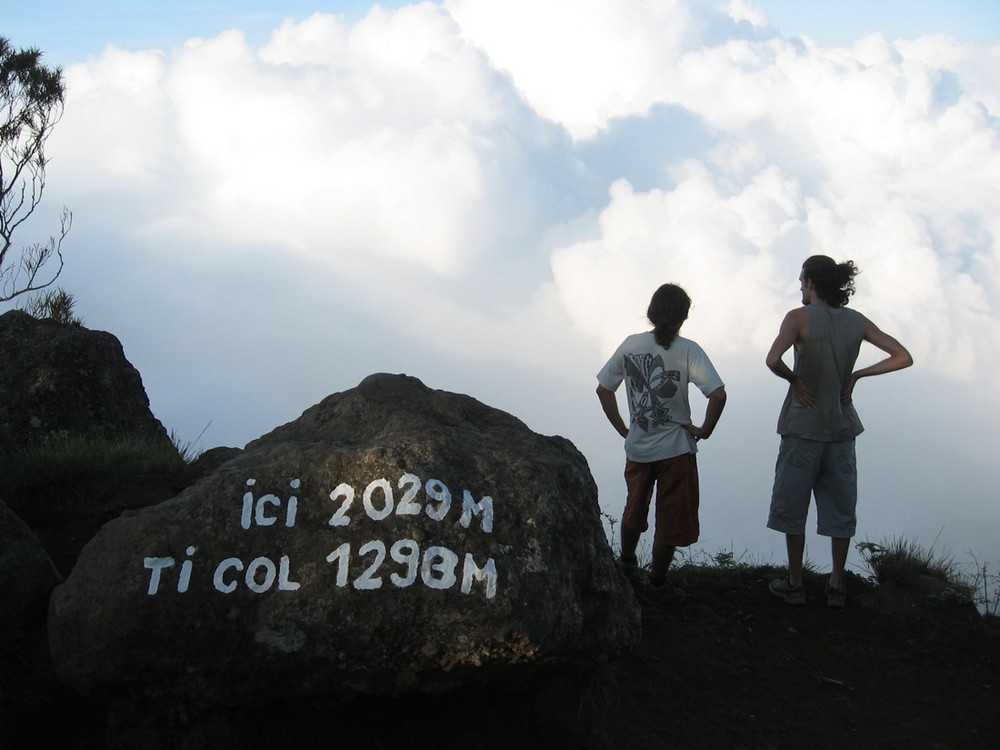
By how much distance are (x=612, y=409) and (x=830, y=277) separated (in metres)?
1.68

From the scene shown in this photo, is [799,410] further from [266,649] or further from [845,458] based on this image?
[266,649]

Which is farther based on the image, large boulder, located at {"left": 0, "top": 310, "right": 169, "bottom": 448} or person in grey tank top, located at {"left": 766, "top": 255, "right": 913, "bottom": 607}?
large boulder, located at {"left": 0, "top": 310, "right": 169, "bottom": 448}

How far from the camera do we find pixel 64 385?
8727 mm

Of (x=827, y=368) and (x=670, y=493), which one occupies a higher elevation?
(x=827, y=368)

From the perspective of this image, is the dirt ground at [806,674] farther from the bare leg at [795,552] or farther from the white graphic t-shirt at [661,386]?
the white graphic t-shirt at [661,386]

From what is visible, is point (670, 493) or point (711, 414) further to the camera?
point (670, 493)

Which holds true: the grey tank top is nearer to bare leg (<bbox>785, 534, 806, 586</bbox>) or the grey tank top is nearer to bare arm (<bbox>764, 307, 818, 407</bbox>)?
bare arm (<bbox>764, 307, 818, 407</bbox>)

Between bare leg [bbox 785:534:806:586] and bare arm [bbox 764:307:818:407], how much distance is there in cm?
92

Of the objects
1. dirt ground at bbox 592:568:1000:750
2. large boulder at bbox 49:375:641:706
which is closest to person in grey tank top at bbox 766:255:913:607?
dirt ground at bbox 592:568:1000:750

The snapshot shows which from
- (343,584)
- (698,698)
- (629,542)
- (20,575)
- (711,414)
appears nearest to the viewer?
(343,584)

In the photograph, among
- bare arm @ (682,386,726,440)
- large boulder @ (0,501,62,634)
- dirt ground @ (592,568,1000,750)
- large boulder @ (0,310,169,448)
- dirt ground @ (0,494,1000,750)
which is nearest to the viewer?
dirt ground @ (0,494,1000,750)

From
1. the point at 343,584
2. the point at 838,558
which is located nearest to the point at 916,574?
the point at 838,558

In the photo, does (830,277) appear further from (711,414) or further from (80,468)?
(80,468)

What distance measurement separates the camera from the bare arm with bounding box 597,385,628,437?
6461 millimetres
